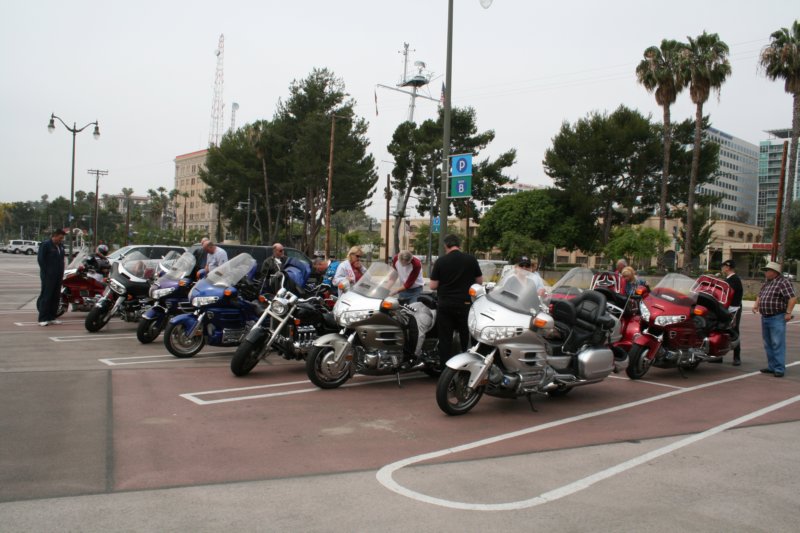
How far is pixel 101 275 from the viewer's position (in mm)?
14977

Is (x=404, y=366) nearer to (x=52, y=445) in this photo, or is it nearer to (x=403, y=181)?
(x=52, y=445)

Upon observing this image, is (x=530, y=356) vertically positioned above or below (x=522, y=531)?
above

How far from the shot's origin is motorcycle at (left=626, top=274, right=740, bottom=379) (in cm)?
925

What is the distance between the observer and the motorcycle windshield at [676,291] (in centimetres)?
952

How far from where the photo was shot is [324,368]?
781cm

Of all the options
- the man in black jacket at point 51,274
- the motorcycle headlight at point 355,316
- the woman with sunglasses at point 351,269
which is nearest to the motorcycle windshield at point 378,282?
the motorcycle headlight at point 355,316

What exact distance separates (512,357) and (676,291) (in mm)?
4159

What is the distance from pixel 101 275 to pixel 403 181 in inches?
1625

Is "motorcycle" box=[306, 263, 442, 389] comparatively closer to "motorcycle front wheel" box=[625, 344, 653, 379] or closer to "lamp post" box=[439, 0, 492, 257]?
"motorcycle front wheel" box=[625, 344, 653, 379]

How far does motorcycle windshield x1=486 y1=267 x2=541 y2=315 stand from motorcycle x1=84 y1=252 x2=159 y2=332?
7.64 meters

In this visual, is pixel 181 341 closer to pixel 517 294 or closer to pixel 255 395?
pixel 255 395

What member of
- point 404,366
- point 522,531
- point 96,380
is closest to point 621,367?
point 404,366

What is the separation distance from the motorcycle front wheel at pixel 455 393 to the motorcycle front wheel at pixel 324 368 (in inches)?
65.1

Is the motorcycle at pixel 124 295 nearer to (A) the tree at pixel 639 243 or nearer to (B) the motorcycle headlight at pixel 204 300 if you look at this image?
(B) the motorcycle headlight at pixel 204 300
